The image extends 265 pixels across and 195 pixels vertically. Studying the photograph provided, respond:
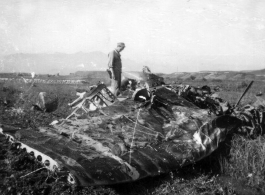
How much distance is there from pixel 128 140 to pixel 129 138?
63 millimetres

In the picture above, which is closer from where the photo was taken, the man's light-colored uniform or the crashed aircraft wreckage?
the crashed aircraft wreckage

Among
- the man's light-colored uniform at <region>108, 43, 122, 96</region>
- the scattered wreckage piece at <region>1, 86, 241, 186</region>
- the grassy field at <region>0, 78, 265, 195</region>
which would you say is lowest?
the grassy field at <region>0, 78, 265, 195</region>

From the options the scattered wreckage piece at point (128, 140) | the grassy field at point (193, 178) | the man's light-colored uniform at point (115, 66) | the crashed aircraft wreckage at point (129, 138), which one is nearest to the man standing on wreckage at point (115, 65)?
the man's light-colored uniform at point (115, 66)

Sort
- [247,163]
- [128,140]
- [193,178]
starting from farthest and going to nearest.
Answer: [247,163] → [193,178] → [128,140]

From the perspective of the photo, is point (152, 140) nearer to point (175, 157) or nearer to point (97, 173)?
point (175, 157)

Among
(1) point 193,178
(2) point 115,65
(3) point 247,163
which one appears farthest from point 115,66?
(3) point 247,163

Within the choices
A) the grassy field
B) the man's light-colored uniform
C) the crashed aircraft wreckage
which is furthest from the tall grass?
the man's light-colored uniform

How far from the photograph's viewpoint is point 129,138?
12.5ft

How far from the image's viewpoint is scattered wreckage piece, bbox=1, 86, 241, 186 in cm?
294

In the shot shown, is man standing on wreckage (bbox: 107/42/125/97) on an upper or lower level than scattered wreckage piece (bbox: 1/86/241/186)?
upper

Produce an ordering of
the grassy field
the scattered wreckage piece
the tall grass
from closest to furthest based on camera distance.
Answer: the scattered wreckage piece
the grassy field
the tall grass

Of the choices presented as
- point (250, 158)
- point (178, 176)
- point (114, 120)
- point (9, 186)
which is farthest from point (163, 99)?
point (9, 186)

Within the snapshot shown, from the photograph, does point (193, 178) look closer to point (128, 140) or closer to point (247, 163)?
point (247, 163)

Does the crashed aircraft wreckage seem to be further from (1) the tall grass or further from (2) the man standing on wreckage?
(2) the man standing on wreckage
